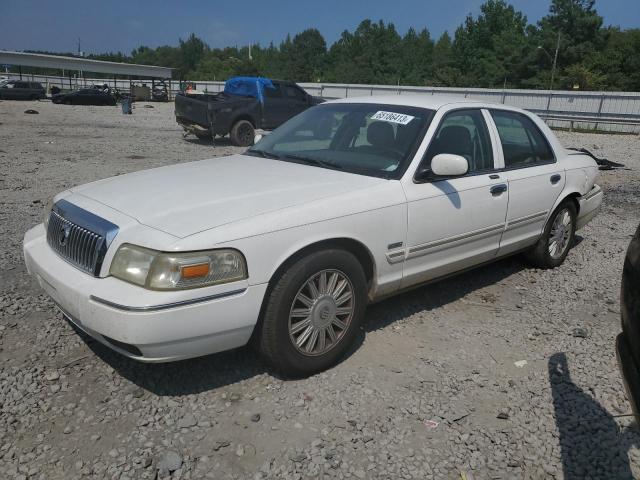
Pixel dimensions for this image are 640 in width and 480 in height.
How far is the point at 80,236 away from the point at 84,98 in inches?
1338

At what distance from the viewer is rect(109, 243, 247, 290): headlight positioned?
100 inches

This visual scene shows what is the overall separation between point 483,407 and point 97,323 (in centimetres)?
213

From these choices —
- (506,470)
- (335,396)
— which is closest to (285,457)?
(335,396)

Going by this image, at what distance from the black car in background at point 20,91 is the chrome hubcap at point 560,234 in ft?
125

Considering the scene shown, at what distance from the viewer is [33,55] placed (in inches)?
1727

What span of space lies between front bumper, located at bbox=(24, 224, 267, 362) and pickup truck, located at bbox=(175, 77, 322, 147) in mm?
11335

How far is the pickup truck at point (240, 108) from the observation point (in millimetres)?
13648

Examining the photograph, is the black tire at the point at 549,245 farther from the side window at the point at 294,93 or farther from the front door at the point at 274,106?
the side window at the point at 294,93

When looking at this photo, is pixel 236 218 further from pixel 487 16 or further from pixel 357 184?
pixel 487 16

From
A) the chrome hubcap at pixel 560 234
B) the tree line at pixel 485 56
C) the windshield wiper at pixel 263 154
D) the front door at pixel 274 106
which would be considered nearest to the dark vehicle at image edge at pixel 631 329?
the windshield wiper at pixel 263 154

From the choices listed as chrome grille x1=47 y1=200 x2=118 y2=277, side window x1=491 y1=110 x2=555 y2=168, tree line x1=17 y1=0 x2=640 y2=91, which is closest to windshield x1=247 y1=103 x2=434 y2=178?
side window x1=491 y1=110 x2=555 y2=168

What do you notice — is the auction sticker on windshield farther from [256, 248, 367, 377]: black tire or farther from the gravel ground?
the gravel ground

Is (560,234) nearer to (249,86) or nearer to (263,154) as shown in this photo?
(263,154)

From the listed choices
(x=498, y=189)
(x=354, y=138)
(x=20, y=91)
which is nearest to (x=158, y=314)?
(x=354, y=138)
